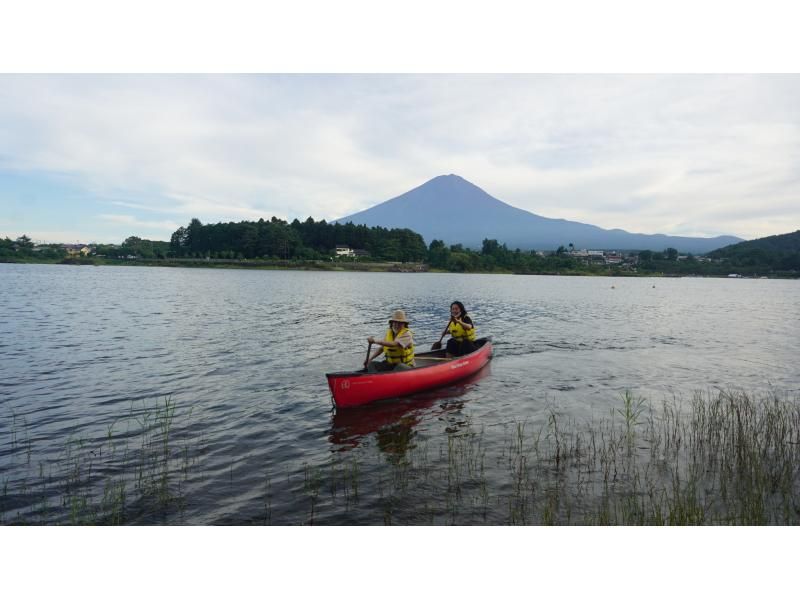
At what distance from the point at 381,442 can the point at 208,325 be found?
20219mm

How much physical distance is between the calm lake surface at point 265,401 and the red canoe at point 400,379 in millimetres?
423

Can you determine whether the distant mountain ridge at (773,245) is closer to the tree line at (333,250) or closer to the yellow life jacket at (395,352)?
the tree line at (333,250)

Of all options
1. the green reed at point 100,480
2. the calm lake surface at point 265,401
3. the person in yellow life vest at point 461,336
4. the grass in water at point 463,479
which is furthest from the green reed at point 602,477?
the person in yellow life vest at point 461,336

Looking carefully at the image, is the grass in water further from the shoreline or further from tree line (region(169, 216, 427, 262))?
tree line (region(169, 216, 427, 262))

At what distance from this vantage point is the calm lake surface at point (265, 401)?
7.30m

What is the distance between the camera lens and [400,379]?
12.8 meters

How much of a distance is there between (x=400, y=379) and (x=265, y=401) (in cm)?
382

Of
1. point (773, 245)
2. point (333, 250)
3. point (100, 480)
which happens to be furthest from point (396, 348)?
point (333, 250)

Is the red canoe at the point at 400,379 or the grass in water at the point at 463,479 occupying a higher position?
the red canoe at the point at 400,379

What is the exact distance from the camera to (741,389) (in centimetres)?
1541

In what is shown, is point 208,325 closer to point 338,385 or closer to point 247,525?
point 338,385

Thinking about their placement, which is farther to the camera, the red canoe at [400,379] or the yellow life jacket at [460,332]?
the yellow life jacket at [460,332]

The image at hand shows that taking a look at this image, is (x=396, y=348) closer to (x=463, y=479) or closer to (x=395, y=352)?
(x=395, y=352)

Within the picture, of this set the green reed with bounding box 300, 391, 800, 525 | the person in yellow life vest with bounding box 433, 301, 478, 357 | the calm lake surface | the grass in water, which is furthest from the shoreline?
the green reed with bounding box 300, 391, 800, 525
